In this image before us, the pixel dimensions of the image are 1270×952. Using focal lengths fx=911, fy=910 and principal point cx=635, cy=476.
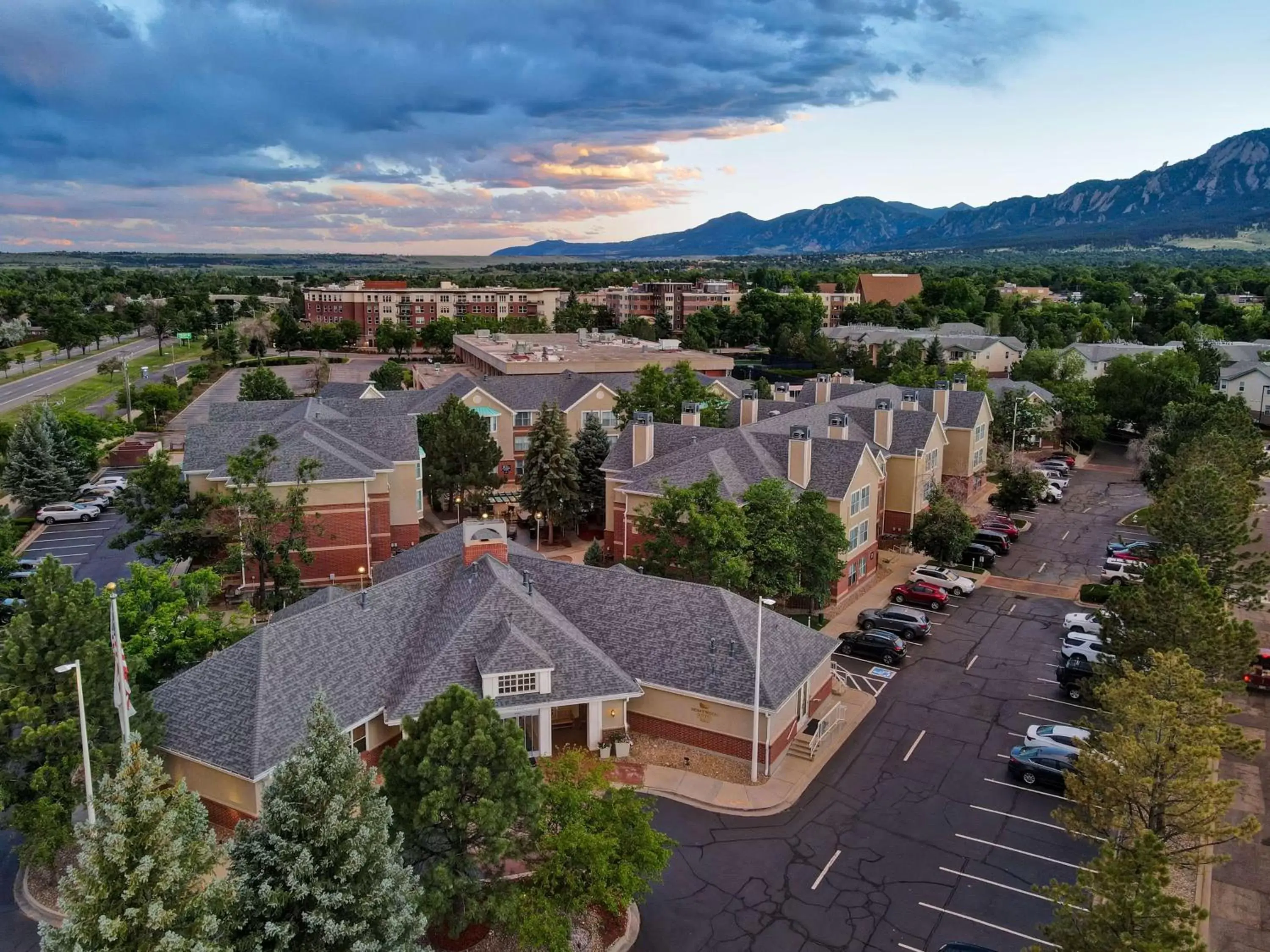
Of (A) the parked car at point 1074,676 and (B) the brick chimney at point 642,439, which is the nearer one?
(A) the parked car at point 1074,676

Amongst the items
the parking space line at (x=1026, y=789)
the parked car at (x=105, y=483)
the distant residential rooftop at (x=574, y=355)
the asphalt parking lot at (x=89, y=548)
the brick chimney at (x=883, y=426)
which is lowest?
the parking space line at (x=1026, y=789)

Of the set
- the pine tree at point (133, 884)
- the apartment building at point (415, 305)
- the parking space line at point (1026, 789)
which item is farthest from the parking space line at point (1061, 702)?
the apartment building at point (415, 305)

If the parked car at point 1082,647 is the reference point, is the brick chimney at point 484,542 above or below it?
above

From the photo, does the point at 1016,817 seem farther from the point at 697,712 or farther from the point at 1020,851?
the point at 697,712

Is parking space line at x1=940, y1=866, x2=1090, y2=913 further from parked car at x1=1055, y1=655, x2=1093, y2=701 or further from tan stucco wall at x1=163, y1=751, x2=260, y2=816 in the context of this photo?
tan stucco wall at x1=163, y1=751, x2=260, y2=816

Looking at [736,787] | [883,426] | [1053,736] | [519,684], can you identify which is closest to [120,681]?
[519,684]

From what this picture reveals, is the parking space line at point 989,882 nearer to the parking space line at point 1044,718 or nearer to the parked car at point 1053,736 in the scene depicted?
the parked car at point 1053,736
